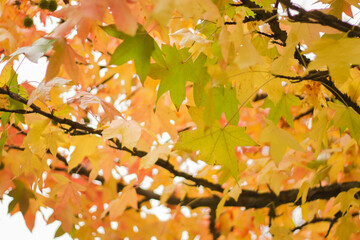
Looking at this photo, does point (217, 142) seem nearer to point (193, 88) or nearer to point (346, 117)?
point (193, 88)

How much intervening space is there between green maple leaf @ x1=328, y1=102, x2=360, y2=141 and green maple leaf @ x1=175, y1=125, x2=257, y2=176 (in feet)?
0.79

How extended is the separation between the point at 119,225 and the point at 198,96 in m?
1.75

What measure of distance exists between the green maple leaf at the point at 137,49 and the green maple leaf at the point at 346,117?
508 millimetres

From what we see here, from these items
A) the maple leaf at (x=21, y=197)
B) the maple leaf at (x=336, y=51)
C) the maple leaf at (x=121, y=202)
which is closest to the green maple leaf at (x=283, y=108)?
the maple leaf at (x=336, y=51)

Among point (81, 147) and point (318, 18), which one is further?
point (81, 147)

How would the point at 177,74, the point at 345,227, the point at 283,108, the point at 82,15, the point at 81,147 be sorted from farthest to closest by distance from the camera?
the point at 345,227
the point at 81,147
the point at 283,108
the point at 177,74
the point at 82,15

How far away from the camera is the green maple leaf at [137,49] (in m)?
0.98

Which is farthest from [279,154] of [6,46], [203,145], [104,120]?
[6,46]

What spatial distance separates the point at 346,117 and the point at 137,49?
1.98 feet

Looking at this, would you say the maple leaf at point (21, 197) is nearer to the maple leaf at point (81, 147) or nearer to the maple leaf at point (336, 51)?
the maple leaf at point (81, 147)

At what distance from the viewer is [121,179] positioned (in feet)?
9.50

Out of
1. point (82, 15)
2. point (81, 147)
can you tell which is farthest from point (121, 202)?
point (82, 15)

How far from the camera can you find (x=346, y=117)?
3.38 ft

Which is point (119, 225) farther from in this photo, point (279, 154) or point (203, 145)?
point (279, 154)
